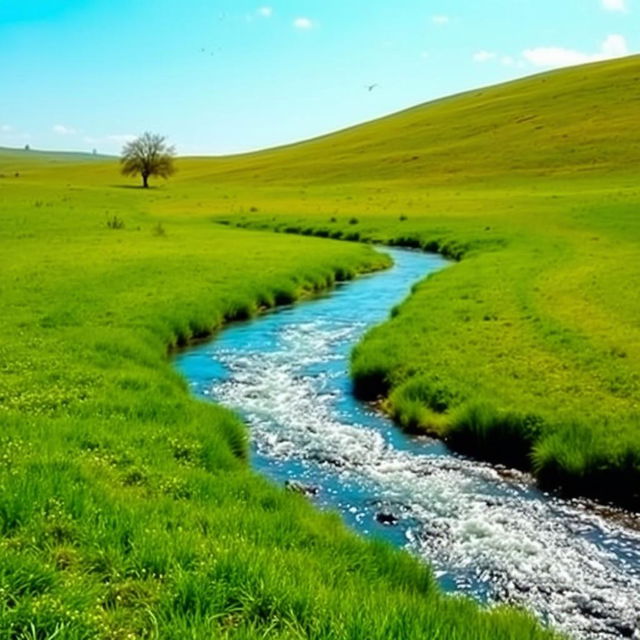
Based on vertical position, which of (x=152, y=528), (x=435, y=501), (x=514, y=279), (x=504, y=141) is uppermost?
(x=504, y=141)

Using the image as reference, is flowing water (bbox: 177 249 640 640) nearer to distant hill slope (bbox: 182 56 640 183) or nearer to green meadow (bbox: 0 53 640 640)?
green meadow (bbox: 0 53 640 640)

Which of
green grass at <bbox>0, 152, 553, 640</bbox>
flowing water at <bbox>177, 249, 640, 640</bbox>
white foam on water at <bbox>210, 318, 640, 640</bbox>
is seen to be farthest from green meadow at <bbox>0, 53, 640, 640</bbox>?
white foam on water at <bbox>210, 318, 640, 640</bbox>

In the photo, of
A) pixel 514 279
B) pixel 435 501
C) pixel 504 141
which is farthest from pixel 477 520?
pixel 504 141

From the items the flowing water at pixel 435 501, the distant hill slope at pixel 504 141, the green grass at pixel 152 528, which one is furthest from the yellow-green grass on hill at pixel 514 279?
the green grass at pixel 152 528

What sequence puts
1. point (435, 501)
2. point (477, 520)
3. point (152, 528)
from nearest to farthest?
point (152, 528)
point (477, 520)
point (435, 501)

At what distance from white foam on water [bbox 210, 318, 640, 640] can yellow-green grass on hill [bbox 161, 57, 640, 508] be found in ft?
3.76

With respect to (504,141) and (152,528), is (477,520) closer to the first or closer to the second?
(152,528)

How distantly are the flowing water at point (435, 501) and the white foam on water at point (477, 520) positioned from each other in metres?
0.02

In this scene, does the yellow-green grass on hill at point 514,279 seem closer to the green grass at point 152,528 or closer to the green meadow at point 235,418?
the green meadow at point 235,418

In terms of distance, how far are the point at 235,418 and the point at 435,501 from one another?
15.2 feet

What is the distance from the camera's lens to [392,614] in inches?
243

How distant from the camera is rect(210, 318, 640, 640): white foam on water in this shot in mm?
9328

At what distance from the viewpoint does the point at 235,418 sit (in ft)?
49.7

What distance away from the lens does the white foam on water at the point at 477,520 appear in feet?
30.6
